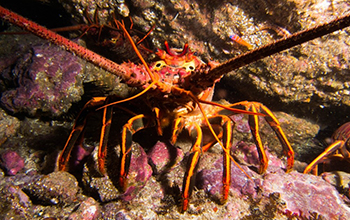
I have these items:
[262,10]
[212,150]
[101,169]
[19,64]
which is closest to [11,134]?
[19,64]

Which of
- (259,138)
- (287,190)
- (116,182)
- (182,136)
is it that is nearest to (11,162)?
(116,182)

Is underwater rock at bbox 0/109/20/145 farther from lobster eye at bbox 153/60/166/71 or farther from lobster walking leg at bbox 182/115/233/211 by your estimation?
lobster walking leg at bbox 182/115/233/211

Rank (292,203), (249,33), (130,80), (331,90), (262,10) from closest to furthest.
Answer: (130,80) < (292,203) < (262,10) < (249,33) < (331,90)

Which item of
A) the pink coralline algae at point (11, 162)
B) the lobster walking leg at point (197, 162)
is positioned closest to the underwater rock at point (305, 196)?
the lobster walking leg at point (197, 162)

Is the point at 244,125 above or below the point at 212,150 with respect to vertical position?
above

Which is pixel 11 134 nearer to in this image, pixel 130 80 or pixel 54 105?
pixel 54 105

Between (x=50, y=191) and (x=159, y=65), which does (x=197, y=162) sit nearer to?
(x=159, y=65)

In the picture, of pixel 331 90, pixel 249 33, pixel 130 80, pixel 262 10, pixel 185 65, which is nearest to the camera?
pixel 130 80
